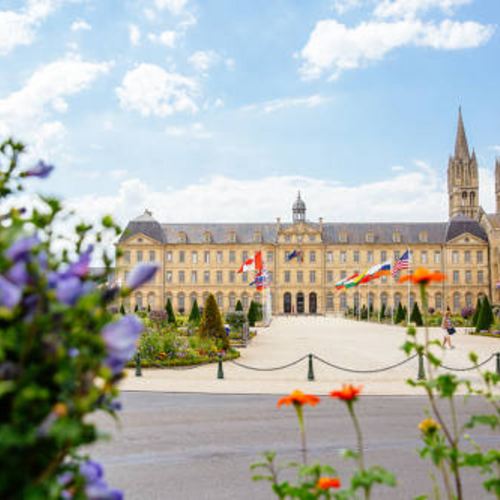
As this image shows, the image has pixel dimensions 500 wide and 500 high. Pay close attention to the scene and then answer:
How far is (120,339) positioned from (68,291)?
14 cm

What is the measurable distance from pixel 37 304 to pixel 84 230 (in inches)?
20.0

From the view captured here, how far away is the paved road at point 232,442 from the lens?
522cm

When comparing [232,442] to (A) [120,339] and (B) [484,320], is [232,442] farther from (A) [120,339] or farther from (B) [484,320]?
(B) [484,320]

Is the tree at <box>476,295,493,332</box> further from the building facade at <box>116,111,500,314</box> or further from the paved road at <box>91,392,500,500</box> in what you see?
the building facade at <box>116,111,500,314</box>

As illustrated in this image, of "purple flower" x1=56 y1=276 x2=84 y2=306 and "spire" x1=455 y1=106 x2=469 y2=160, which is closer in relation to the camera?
"purple flower" x1=56 y1=276 x2=84 y2=306

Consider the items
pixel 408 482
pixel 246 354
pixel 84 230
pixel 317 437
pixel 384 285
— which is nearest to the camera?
pixel 84 230

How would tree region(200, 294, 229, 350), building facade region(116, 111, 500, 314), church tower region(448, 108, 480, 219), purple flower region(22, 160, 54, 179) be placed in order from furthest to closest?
church tower region(448, 108, 480, 219) < building facade region(116, 111, 500, 314) < tree region(200, 294, 229, 350) < purple flower region(22, 160, 54, 179)

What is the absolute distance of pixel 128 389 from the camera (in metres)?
11.2

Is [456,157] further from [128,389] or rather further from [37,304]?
[37,304]

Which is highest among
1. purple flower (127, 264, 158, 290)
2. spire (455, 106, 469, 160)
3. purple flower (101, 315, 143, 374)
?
spire (455, 106, 469, 160)

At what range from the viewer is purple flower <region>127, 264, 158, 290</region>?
1268 mm

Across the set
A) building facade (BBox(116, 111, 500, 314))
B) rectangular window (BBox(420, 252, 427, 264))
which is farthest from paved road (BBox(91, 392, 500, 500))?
rectangular window (BBox(420, 252, 427, 264))

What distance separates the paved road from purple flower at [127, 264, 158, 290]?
4.18m

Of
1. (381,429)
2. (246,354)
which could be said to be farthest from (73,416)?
(246,354)
